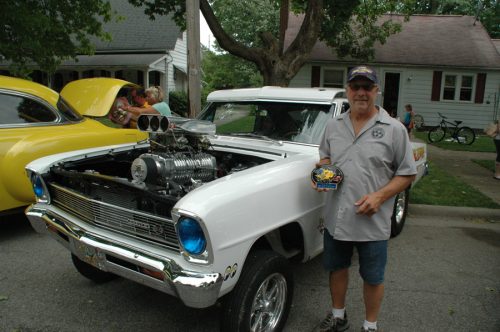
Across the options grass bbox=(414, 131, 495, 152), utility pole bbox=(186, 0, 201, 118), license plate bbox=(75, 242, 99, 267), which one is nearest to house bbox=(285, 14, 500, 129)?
grass bbox=(414, 131, 495, 152)

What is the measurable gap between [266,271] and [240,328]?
1.23 ft

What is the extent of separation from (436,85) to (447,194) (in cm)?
1320

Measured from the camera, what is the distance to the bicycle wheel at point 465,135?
14357mm

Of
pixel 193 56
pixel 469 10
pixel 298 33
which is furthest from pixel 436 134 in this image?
pixel 469 10

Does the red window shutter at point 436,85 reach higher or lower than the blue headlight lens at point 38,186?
higher

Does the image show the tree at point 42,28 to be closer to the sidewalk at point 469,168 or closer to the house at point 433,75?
the sidewalk at point 469,168

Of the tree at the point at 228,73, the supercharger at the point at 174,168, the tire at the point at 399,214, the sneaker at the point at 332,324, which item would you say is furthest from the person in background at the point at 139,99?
the tree at the point at 228,73

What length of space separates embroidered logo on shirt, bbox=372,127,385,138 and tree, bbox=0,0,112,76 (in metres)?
8.53

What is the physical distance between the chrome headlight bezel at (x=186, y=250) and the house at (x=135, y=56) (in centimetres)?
1861

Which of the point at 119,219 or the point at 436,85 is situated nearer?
the point at 119,219

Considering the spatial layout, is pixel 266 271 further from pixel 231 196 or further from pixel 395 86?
pixel 395 86

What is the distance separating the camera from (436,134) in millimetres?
15180

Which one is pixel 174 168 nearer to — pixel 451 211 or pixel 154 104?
pixel 154 104

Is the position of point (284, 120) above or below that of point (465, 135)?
above
